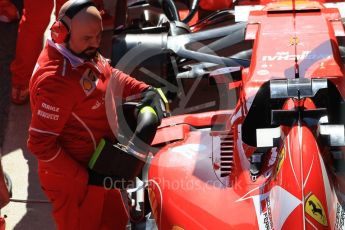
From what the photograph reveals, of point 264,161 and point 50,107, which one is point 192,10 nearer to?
point 50,107


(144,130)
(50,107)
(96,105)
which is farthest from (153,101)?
(50,107)

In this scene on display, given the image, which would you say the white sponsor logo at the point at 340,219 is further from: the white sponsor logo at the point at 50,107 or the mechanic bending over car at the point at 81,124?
the white sponsor logo at the point at 50,107

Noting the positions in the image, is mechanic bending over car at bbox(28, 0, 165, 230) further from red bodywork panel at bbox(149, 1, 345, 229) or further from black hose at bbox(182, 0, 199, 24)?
black hose at bbox(182, 0, 199, 24)

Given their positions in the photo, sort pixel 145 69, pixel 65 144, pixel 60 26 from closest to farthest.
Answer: pixel 60 26, pixel 65 144, pixel 145 69

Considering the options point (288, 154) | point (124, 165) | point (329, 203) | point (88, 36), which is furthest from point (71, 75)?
point (329, 203)

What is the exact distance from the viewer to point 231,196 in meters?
3.16

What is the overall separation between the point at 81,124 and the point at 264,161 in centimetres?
99

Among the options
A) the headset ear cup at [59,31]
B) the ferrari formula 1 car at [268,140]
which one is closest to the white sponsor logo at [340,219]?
the ferrari formula 1 car at [268,140]

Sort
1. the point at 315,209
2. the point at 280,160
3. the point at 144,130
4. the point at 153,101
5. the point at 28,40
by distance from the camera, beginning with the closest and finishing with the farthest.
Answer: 1. the point at 315,209
2. the point at 280,160
3. the point at 144,130
4. the point at 153,101
5. the point at 28,40

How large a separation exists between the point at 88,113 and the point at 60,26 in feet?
1.54

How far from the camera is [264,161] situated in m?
3.17

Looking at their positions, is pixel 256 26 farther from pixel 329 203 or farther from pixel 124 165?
pixel 329 203

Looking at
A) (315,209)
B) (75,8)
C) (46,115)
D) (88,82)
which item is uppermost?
(75,8)

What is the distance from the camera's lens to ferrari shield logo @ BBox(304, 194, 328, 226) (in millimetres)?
2629
